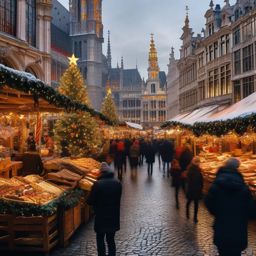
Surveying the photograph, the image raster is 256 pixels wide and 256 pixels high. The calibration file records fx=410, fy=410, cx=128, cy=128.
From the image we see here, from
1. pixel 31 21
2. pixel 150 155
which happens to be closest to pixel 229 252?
pixel 150 155

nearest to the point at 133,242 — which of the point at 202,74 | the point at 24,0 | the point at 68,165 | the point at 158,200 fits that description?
the point at 68,165

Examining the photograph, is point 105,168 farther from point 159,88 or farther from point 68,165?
point 159,88

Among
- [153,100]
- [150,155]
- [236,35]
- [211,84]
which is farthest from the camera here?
[153,100]

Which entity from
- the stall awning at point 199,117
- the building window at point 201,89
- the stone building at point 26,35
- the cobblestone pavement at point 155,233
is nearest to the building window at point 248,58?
the stall awning at point 199,117

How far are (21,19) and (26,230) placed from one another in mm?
27714

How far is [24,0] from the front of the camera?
32.3 metres

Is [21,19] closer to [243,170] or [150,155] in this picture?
[150,155]

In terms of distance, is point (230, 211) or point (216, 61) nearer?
point (230, 211)

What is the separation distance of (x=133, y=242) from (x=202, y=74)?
3226 centimetres

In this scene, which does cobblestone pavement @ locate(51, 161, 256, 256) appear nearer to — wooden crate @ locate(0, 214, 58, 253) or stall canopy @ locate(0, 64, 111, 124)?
wooden crate @ locate(0, 214, 58, 253)

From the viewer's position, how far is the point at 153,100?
105000 millimetres

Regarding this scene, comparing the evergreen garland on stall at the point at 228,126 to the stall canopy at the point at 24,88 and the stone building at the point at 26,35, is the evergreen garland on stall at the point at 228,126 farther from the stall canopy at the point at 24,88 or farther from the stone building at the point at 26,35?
the stone building at the point at 26,35

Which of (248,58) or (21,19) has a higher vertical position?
(21,19)

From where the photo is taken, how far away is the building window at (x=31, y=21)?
35.0 meters
